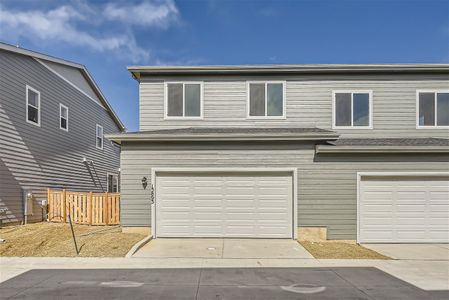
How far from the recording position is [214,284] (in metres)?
5.69

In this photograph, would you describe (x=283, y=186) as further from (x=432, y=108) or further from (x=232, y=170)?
(x=432, y=108)

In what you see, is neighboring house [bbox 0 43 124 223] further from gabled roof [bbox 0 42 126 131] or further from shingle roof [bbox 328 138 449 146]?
shingle roof [bbox 328 138 449 146]

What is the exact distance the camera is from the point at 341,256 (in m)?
7.90

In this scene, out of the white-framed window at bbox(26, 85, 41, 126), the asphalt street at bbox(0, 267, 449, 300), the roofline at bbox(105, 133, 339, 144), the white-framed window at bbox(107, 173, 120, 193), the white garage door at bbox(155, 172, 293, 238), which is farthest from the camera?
the white-framed window at bbox(107, 173, 120, 193)

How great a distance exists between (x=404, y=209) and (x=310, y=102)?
501 cm

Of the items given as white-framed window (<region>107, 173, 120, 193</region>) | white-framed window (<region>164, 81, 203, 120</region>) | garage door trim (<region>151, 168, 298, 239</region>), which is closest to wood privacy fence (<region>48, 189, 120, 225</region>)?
garage door trim (<region>151, 168, 298, 239</region>)

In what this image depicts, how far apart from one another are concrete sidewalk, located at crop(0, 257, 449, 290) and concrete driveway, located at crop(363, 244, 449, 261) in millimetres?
483

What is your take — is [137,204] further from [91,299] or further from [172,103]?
[91,299]

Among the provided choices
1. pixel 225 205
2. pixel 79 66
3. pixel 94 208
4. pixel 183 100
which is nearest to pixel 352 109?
pixel 225 205

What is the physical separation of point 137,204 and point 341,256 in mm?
6395

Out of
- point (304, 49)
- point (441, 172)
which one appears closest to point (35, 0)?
point (304, 49)

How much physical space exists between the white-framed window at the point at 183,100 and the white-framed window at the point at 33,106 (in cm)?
586

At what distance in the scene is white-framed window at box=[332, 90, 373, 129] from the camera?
11773 millimetres

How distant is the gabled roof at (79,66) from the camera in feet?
38.0
